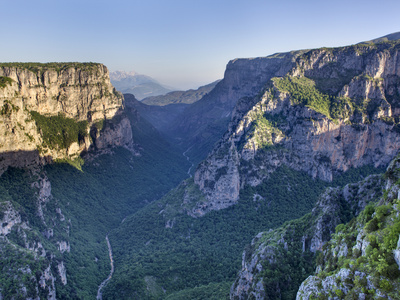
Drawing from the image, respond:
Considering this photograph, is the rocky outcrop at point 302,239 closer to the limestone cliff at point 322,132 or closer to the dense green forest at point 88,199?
the dense green forest at point 88,199

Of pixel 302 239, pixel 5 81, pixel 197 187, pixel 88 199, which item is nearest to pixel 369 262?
pixel 302 239

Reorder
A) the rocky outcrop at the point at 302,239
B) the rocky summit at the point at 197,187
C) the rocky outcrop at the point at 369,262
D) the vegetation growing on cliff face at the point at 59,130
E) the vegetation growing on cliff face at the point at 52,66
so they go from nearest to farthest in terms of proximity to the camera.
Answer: the rocky outcrop at the point at 369,262 → the rocky outcrop at the point at 302,239 → the rocky summit at the point at 197,187 → the vegetation growing on cliff face at the point at 59,130 → the vegetation growing on cliff face at the point at 52,66

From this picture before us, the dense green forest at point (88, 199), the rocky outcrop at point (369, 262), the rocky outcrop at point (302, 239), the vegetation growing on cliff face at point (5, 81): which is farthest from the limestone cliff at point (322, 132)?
the vegetation growing on cliff face at point (5, 81)

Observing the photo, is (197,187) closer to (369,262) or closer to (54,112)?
(54,112)

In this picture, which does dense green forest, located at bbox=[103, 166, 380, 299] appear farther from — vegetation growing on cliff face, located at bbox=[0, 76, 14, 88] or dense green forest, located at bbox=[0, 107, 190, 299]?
vegetation growing on cliff face, located at bbox=[0, 76, 14, 88]

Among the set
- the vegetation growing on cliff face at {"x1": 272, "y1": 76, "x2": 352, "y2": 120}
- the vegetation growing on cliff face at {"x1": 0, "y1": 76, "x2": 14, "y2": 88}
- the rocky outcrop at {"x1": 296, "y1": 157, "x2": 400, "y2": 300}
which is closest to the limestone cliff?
the vegetation growing on cliff face at {"x1": 272, "y1": 76, "x2": 352, "y2": 120}
